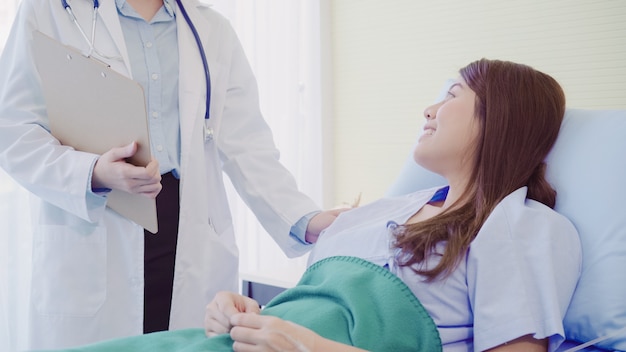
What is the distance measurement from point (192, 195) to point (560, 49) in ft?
5.10

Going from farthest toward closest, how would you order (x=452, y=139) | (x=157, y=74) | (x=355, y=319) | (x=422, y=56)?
(x=422, y=56) < (x=157, y=74) < (x=452, y=139) < (x=355, y=319)

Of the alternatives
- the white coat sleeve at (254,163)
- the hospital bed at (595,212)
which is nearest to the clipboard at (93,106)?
the white coat sleeve at (254,163)

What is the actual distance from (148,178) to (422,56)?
68.8 inches

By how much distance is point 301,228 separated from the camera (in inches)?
60.7

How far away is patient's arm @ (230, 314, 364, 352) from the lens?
92 cm

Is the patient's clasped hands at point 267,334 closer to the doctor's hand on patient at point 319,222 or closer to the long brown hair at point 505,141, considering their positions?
the long brown hair at point 505,141

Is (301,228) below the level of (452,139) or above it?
below

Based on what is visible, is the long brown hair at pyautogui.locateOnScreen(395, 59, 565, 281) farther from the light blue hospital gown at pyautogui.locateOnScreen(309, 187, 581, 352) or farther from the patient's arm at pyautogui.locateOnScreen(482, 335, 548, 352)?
the patient's arm at pyautogui.locateOnScreen(482, 335, 548, 352)

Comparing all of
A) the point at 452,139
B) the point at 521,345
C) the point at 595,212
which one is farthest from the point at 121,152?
the point at 595,212

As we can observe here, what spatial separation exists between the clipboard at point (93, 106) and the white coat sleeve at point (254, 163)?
35 cm

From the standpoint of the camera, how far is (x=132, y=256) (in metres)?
1.38

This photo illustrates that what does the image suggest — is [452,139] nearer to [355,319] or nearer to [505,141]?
[505,141]

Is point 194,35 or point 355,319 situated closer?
point 355,319

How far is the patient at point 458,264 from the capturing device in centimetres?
101
